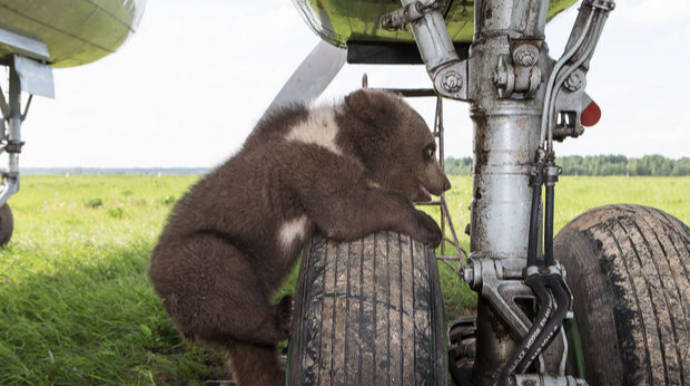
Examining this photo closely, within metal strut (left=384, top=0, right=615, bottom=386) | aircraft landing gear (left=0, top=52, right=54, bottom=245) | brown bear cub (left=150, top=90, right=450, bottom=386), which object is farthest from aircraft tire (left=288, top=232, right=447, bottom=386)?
aircraft landing gear (left=0, top=52, right=54, bottom=245)

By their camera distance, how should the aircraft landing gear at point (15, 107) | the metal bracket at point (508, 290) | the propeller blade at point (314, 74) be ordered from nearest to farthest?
the metal bracket at point (508, 290) < the propeller blade at point (314, 74) < the aircraft landing gear at point (15, 107)

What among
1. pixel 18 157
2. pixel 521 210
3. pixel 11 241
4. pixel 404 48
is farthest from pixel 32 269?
pixel 521 210

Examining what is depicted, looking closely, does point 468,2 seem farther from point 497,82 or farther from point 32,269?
point 32,269

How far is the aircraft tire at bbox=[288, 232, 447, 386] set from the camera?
1.61m

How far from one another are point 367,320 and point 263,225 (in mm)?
759

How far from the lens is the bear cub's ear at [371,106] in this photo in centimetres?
255

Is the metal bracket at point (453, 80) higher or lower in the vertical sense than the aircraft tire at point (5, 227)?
higher

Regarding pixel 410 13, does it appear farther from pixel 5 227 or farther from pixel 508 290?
pixel 5 227

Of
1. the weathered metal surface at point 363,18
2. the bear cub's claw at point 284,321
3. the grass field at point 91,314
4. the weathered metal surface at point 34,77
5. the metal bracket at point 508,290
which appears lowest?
the grass field at point 91,314

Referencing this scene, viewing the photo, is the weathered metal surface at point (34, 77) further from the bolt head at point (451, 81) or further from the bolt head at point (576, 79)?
the bolt head at point (576, 79)

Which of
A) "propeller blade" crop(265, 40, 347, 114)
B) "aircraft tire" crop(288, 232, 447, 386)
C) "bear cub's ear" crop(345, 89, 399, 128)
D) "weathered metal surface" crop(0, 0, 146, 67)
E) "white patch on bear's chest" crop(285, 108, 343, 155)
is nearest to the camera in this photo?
"aircraft tire" crop(288, 232, 447, 386)

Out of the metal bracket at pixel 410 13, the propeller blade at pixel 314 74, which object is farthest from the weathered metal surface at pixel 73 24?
the metal bracket at pixel 410 13

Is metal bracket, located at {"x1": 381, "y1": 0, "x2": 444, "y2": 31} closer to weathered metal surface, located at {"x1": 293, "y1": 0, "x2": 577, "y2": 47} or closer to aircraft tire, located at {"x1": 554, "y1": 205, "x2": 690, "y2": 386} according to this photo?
aircraft tire, located at {"x1": 554, "y1": 205, "x2": 690, "y2": 386}

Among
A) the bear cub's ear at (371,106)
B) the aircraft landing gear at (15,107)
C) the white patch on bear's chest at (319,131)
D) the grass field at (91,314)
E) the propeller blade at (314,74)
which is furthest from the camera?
the aircraft landing gear at (15,107)
